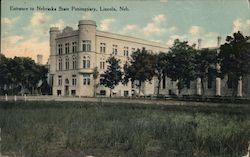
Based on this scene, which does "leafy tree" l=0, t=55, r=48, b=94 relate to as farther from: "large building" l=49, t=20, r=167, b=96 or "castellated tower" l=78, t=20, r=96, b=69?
"castellated tower" l=78, t=20, r=96, b=69

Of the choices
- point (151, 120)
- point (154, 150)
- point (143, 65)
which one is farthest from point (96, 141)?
point (143, 65)

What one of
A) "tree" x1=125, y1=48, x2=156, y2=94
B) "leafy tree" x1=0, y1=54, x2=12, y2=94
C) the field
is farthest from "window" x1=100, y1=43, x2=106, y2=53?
"leafy tree" x1=0, y1=54, x2=12, y2=94

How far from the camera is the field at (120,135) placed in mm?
8812

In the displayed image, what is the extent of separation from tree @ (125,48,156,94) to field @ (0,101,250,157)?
289 inches

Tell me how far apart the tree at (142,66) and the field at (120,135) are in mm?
7351

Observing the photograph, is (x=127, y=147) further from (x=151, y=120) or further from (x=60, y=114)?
(x=60, y=114)

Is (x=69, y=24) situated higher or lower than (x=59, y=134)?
higher

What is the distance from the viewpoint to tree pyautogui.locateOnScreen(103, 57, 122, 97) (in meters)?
14.1

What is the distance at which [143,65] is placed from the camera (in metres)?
25.5

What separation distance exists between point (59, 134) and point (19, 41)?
327cm

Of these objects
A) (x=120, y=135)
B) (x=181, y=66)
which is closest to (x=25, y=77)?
(x=181, y=66)

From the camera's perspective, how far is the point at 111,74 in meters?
15.0

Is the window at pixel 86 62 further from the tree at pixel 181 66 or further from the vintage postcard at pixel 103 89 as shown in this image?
the tree at pixel 181 66

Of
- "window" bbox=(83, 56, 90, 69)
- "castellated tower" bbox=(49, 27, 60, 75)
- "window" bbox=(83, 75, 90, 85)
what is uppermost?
"castellated tower" bbox=(49, 27, 60, 75)
